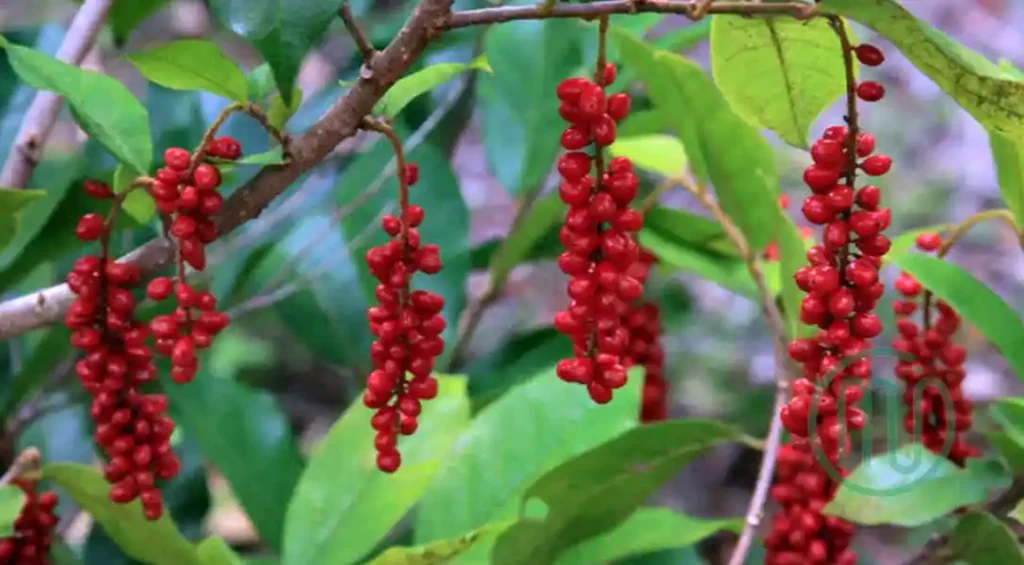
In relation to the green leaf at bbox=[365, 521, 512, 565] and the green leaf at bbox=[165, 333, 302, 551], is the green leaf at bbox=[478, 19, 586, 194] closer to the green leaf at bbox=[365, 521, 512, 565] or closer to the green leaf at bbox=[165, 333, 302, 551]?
the green leaf at bbox=[165, 333, 302, 551]

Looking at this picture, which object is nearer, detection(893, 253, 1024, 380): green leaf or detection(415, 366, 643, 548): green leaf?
detection(893, 253, 1024, 380): green leaf

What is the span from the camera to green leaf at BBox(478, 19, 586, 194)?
981mm

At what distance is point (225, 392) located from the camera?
0.87m

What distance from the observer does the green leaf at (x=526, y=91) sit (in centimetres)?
98

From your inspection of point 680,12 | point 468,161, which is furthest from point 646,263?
point 468,161

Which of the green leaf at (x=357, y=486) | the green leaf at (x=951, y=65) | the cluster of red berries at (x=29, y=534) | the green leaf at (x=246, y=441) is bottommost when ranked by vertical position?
the green leaf at (x=246, y=441)

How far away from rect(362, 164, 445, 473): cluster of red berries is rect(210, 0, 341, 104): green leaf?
0.28 ft

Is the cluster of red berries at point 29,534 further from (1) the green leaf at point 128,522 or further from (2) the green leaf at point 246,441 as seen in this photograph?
(2) the green leaf at point 246,441

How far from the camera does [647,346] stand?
2.75ft

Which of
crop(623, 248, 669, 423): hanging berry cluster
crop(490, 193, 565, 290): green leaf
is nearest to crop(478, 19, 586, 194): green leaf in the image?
crop(490, 193, 565, 290): green leaf

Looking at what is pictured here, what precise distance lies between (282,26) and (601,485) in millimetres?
394

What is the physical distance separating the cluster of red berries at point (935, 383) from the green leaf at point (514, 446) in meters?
0.20

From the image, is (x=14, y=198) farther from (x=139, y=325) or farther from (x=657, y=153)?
(x=657, y=153)

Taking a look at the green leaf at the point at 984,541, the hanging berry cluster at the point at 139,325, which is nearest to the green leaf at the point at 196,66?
the hanging berry cluster at the point at 139,325
